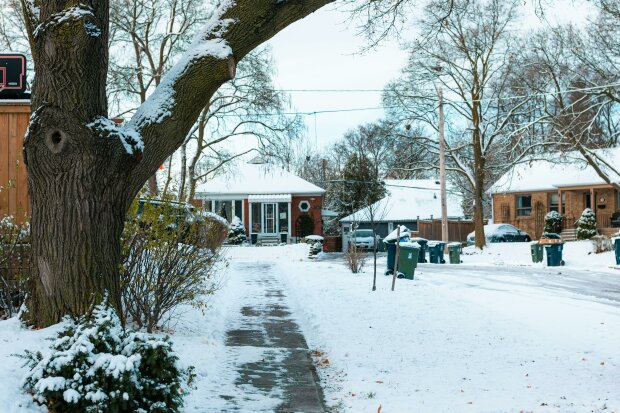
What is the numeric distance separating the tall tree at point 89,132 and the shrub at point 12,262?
5.94ft

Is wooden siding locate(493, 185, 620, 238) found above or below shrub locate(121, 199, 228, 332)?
above

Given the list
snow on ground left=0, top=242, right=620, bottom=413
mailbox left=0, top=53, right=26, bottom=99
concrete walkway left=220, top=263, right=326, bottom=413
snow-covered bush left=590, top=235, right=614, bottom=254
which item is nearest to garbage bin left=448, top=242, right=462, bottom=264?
snow-covered bush left=590, top=235, right=614, bottom=254

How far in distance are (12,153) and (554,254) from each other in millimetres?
21815

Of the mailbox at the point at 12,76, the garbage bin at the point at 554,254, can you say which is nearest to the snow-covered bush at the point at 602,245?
the garbage bin at the point at 554,254

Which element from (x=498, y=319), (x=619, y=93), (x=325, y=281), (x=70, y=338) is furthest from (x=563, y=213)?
(x=70, y=338)

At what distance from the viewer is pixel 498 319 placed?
10.6 meters

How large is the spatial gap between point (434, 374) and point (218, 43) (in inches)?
158

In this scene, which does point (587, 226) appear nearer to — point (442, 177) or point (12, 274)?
point (442, 177)

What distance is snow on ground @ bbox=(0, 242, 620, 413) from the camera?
620 cm

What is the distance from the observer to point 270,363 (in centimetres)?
795

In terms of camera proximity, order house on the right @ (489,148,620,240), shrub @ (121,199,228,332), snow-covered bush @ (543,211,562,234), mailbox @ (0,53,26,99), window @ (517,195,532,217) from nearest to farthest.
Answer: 1. shrub @ (121,199,228,332)
2. mailbox @ (0,53,26,99)
3. house on the right @ (489,148,620,240)
4. snow-covered bush @ (543,211,562,234)
5. window @ (517,195,532,217)

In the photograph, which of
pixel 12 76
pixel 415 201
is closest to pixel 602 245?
pixel 12 76

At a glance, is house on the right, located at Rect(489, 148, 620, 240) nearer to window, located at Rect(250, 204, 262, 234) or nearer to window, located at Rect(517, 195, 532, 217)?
window, located at Rect(517, 195, 532, 217)

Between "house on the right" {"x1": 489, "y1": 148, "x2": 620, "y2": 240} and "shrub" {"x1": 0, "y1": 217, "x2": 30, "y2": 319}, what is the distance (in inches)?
1274
